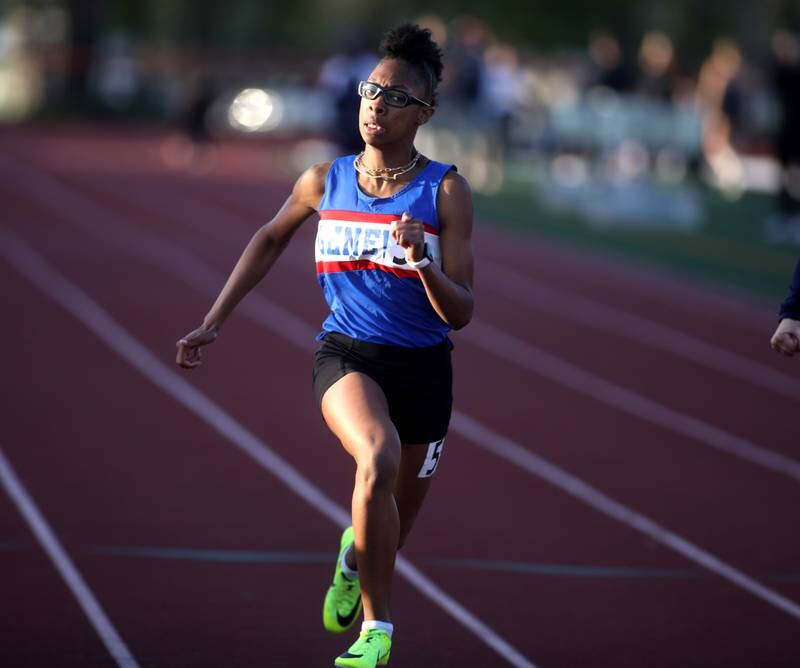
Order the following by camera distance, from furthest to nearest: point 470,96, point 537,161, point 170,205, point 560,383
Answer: point 537,161
point 470,96
point 170,205
point 560,383

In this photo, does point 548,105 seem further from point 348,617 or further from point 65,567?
point 348,617

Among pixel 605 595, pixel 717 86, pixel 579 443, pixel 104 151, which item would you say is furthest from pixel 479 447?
pixel 104 151

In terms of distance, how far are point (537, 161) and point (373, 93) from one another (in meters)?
25.5

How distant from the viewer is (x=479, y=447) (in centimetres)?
923

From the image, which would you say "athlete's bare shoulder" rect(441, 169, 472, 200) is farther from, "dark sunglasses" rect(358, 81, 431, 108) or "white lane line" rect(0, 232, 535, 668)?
"white lane line" rect(0, 232, 535, 668)

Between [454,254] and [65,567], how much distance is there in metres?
2.23

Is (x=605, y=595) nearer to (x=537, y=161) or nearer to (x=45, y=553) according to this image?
(x=45, y=553)

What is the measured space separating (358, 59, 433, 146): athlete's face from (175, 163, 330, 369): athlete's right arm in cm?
30

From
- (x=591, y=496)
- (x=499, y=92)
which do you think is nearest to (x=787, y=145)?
(x=499, y=92)

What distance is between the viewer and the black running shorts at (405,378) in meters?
5.30

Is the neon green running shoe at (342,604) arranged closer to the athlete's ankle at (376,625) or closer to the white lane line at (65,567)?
the athlete's ankle at (376,625)

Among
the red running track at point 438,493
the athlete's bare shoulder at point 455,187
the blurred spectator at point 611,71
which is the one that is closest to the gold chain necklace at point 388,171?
the athlete's bare shoulder at point 455,187

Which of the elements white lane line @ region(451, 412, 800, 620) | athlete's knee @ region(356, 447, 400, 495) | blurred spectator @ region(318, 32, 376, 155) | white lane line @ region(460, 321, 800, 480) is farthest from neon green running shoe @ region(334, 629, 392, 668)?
blurred spectator @ region(318, 32, 376, 155)

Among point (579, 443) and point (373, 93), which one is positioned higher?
point (373, 93)
